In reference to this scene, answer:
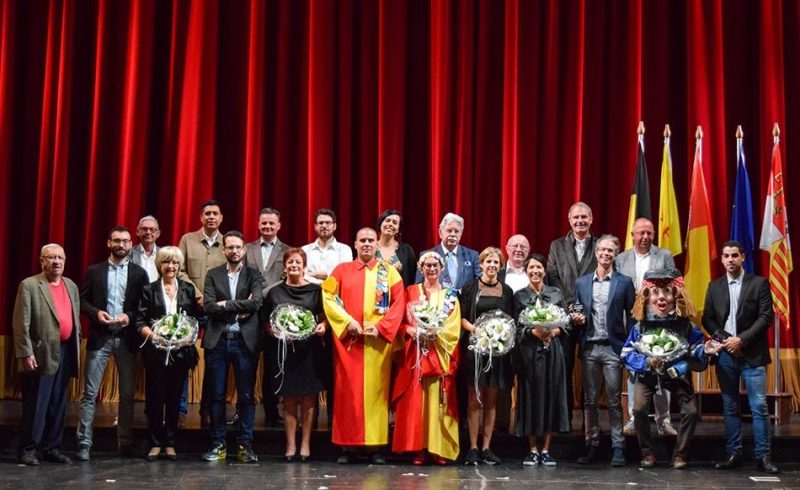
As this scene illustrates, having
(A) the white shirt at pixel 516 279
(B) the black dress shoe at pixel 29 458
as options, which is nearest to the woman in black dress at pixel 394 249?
(A) the white shirt at pixel 516 279

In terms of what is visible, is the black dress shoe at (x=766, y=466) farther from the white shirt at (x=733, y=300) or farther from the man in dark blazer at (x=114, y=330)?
the man in dark blazer at (x=114, y=330)

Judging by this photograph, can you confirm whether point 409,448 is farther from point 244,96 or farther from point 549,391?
point 244,96

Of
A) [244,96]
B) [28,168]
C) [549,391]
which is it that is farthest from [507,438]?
[28,168]

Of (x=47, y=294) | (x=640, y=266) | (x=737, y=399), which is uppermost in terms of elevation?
(x=640, y=266)

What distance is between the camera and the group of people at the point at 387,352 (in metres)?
6.91

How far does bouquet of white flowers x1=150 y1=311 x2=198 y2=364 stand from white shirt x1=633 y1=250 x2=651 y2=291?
317 centimetres

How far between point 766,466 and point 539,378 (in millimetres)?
1577

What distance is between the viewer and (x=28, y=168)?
9.98 meters

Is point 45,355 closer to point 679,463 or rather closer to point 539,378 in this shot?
point 539,378

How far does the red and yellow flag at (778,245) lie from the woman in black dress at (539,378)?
7.19 ft

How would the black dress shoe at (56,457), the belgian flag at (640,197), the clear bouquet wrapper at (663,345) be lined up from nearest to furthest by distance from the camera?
the clear bouquet wrapper at (663,345) < the black dress shoe at (56,457) < the belgian flag at (640,197)

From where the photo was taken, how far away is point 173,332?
689 cm

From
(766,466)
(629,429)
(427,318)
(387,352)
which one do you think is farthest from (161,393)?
(766,466)

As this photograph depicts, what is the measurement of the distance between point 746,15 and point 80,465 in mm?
7026
